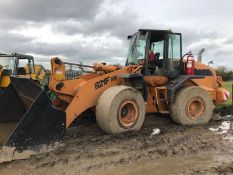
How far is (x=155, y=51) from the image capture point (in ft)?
30.3

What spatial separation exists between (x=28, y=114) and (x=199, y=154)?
2.99m

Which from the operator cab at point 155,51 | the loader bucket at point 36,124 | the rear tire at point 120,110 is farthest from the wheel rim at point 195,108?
the loader bucket at point 36,124

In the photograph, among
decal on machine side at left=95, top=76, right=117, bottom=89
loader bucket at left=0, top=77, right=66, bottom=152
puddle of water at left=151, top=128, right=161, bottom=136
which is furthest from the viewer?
puddle of water at left=151, top=128, right=161, bottom=136

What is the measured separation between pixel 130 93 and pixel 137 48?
5.70ft

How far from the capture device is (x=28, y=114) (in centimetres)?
606

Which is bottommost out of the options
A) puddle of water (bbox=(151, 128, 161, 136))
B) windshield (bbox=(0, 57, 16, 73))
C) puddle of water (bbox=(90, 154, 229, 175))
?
puddle of water (bbox=(90, 154, 229, 175))

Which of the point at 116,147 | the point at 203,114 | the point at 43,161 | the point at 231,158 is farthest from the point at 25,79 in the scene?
the point at 203,114

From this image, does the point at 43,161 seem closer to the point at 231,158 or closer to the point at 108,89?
the point at 108,89

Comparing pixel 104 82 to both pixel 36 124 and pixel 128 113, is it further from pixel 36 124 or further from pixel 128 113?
pixel 36 124

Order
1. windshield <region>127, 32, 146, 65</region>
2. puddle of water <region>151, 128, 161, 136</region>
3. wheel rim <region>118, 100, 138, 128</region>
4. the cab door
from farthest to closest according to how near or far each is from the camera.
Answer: the cab door
windshield <region>127, 32, 146, 65</region>
puddle of water <region>151, 128, 161, 136</region>
wheel rim <region>118, 100, 138, 128</region>

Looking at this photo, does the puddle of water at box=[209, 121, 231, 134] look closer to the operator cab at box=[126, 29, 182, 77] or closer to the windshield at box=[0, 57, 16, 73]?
the operator cab at box=[126, 29, 182, 77]

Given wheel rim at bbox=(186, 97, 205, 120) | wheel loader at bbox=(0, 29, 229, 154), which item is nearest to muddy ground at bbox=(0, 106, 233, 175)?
wheel loader at bbox=(0, 29, 229, 154)

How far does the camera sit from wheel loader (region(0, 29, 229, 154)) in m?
6.30

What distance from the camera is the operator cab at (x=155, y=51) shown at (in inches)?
354
